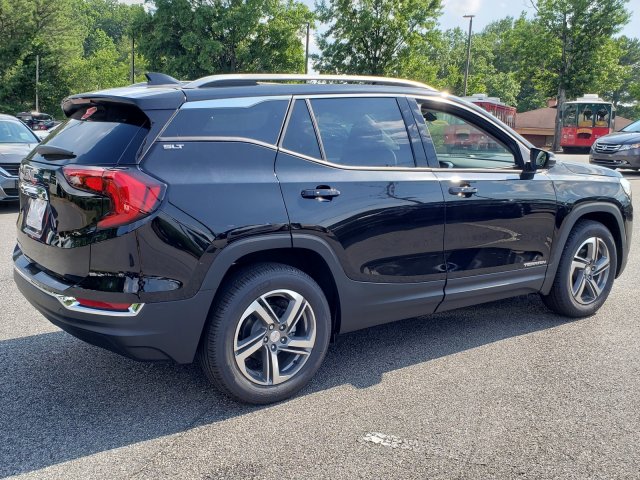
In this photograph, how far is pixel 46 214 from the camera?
3.19m

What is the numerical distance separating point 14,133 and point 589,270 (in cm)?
963

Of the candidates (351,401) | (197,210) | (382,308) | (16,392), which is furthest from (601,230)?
(16,392)

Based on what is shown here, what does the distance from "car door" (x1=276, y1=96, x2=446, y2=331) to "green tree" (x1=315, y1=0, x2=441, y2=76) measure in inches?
1482

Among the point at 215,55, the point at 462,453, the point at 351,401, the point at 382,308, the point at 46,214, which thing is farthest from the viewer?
the point at 215,55

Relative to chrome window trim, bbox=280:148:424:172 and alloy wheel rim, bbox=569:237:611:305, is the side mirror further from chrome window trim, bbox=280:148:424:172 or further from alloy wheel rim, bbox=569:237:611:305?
chrome window trim, bbox=280:148:424:172

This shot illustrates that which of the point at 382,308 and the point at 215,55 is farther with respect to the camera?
the point at 215,55

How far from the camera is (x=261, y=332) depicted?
330 cm

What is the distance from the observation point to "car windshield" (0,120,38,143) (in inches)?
408

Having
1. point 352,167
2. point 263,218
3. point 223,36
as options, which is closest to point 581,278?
point 352,167

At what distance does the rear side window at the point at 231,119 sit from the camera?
3.09 meters

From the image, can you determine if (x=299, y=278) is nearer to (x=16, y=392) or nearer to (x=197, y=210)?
(x=197, y=210)

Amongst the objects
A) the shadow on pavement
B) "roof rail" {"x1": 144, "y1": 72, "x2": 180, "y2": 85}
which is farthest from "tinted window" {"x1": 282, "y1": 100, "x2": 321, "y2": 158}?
the shadow on pavement

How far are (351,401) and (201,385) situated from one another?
0.90 m

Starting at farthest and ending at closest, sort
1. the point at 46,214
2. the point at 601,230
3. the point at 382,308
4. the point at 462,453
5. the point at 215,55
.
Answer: the point at 215,55, the point at 601,230, the point at 382,308, the point at 46,214, the point at 462,453
